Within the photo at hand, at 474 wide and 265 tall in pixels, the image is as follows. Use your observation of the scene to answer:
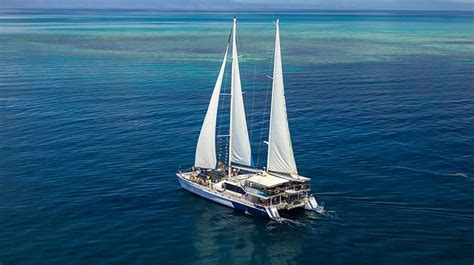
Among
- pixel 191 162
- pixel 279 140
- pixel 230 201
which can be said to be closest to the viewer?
pixel 230 201

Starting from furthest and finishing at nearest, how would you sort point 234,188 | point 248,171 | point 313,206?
1. point 248,171
2. point 234,188
3. point 313,206

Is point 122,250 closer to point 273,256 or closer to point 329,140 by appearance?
point 273,256

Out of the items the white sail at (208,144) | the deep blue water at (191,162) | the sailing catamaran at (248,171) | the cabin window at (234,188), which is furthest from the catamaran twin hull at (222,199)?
the white sail at (208,144)

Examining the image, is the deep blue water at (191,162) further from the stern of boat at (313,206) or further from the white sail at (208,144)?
the white sail at (208,144)

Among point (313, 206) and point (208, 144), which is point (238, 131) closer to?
point (208, 144)

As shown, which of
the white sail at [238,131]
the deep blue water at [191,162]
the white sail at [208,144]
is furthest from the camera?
the white sail at [208,144]

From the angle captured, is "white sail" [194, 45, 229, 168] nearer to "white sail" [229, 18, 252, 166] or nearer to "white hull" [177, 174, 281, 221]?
"white sail" [229, 18, 252, 166]

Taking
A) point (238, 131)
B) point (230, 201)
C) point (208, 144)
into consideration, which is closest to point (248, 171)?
point (238, 131)
